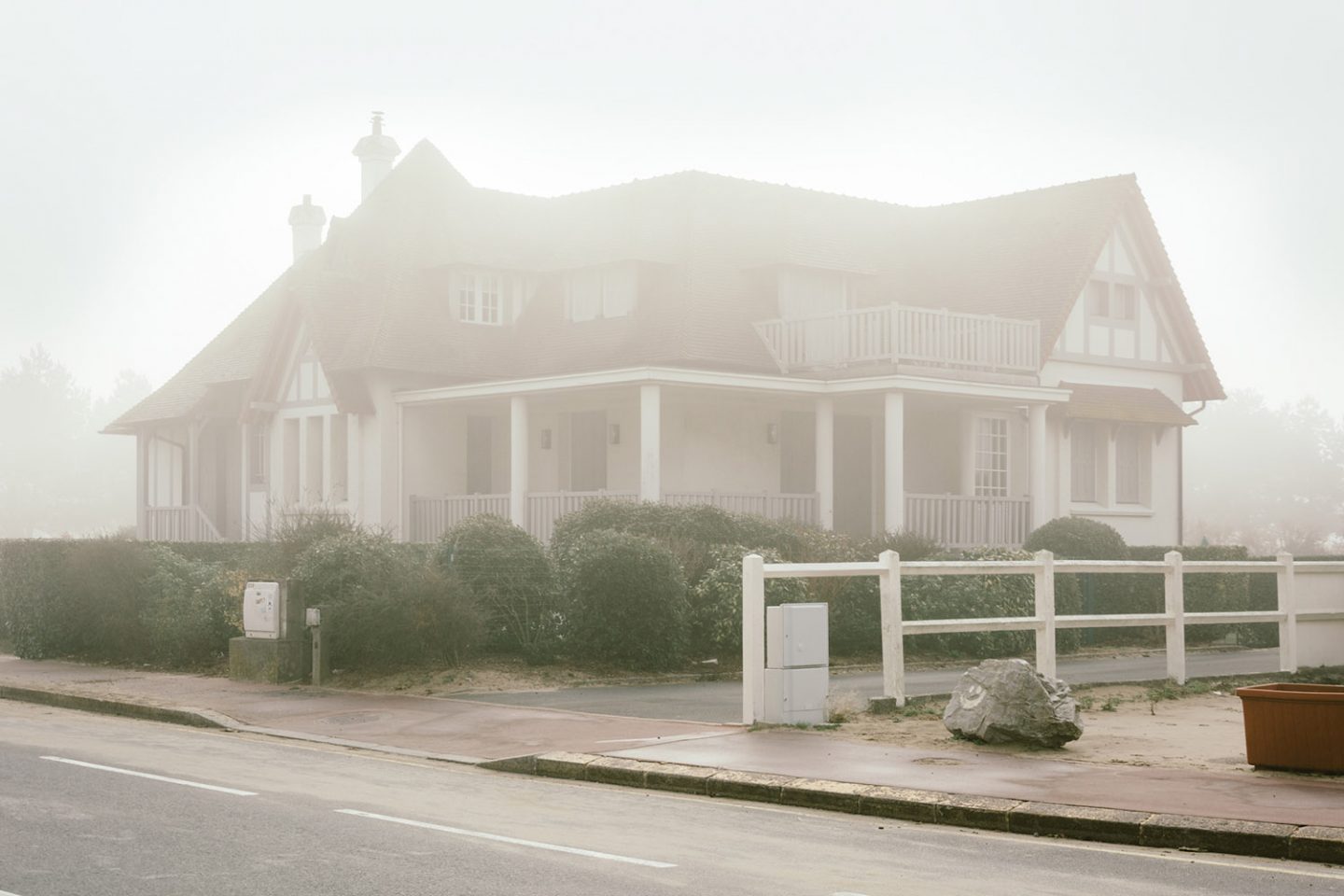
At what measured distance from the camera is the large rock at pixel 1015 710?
1294 centimetres

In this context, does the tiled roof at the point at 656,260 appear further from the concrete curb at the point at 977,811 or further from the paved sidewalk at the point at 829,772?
the concrete curb at the point at 977,811

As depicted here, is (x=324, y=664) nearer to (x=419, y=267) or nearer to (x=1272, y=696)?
(x=1272, y=696)

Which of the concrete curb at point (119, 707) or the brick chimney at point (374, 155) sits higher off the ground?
the brick chimney at point (374, 155)

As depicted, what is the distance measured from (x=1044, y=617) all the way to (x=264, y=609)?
884cm

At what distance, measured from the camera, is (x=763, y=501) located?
1136 inches

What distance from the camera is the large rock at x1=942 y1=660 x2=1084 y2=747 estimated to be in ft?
42.4

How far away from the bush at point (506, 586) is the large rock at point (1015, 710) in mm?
7392

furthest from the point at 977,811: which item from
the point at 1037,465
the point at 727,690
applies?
the point at 1037,465

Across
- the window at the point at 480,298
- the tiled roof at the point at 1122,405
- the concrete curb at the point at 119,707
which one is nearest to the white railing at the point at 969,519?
the tiled roof at the point at 1122,405

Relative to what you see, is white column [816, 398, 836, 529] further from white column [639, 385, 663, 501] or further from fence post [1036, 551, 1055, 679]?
fence post [1036, 551, 1055, 679]

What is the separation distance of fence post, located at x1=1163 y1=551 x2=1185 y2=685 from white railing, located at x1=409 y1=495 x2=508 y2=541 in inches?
563

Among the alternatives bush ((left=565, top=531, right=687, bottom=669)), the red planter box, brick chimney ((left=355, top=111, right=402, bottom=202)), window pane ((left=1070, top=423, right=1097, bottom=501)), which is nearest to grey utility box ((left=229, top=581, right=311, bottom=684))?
bush ((left=565, top=531, right=687, bottom=669))

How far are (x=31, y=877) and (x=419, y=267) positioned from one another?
2682 centimetres

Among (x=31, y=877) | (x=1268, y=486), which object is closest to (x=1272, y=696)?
(x=31, y=877)
